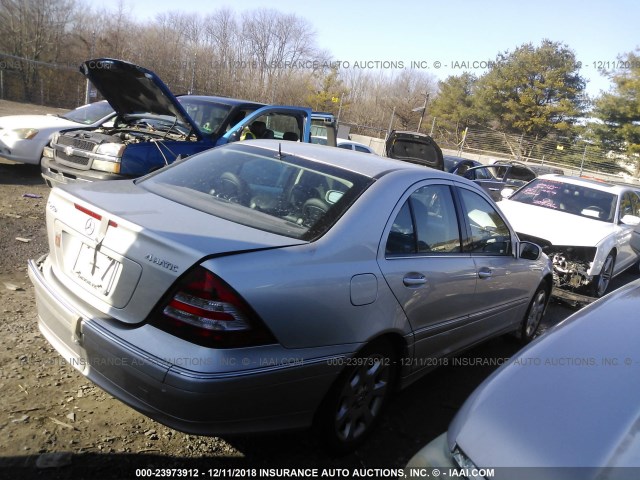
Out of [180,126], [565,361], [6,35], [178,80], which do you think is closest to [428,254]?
[565,361]

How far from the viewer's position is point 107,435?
2543 mm

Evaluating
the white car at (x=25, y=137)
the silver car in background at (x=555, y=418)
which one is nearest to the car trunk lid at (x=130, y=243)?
the silver car in background at (x=555, y=418)

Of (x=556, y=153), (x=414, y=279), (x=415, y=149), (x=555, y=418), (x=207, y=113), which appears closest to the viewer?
(x=555, y=418)

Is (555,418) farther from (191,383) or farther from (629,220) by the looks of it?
(629,220)

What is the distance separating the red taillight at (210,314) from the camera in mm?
2010

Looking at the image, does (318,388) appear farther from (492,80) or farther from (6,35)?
(492,80)

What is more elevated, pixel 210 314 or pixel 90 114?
pixel 90 114

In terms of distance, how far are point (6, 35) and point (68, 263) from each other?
3152cm

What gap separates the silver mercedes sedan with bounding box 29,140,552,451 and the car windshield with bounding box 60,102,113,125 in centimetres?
639

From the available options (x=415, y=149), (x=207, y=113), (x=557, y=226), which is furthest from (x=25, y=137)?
(x=557, y=226)

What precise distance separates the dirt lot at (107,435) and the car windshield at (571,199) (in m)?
4.87

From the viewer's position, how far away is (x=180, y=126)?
6516 millimetres

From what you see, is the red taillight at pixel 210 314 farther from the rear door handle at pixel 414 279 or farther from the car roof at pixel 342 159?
the car roof at pixel 342 159

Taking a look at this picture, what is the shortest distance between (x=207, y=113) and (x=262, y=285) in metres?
5.74
